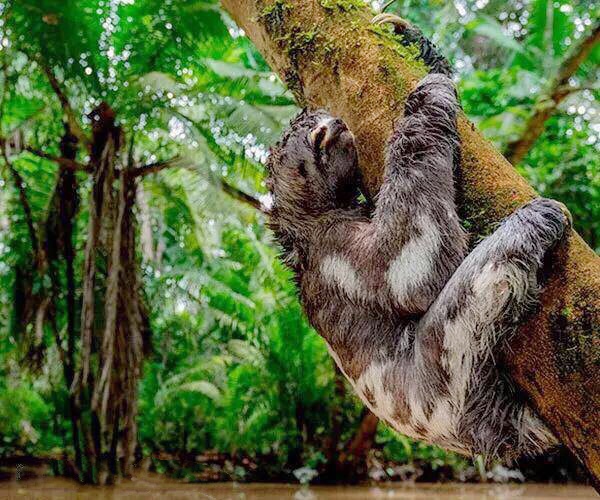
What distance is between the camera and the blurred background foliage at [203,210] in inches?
314

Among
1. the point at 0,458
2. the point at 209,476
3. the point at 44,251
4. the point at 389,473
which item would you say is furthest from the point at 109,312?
the point at 389,473

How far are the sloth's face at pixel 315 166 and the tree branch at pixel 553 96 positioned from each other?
19.0 feet

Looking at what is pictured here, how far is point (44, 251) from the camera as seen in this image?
29.2 ft

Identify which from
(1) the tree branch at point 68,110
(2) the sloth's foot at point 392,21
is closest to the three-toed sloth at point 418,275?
(2) the sloth's foot at point 392,21

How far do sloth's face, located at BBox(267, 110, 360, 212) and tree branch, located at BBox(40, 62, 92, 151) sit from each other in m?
5.78

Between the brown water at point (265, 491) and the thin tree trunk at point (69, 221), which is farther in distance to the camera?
the thin tree trunk at point (69, 221)

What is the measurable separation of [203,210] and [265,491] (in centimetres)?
417

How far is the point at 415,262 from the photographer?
2.67m

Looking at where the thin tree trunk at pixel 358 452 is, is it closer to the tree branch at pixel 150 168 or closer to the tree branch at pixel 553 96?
the tree branch at pixel 553 96

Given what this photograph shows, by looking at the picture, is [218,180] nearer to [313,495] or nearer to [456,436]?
[313,495]

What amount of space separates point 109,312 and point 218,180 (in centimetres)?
218

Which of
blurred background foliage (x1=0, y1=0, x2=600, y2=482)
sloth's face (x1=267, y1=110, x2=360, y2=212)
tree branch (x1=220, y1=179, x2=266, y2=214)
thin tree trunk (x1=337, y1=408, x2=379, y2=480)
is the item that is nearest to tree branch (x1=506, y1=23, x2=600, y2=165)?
blurred background foliage (x1=0, y1=0, x2=600, y2=482)

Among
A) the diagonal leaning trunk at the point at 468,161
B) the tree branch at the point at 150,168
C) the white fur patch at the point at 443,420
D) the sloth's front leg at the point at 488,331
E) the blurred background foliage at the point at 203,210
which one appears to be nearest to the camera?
the diagonal leaning trunk at the point at 468,161

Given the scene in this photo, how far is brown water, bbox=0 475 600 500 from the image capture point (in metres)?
8.06
